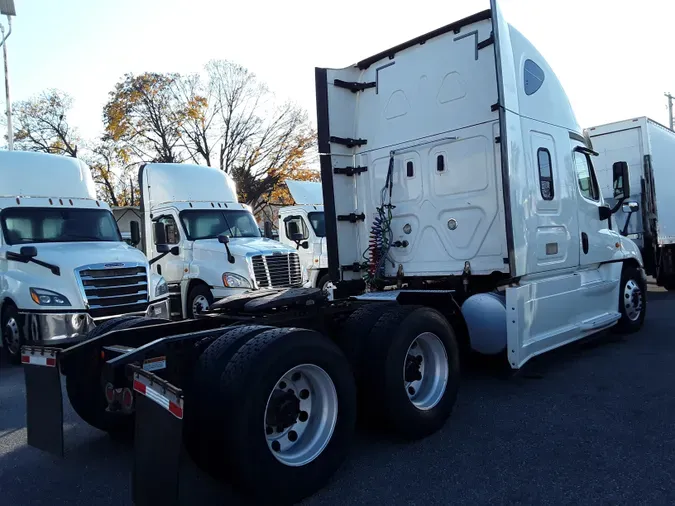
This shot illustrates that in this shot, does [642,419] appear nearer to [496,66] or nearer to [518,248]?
[518,248]

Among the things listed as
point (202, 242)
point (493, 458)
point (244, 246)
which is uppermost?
point (202, 242)

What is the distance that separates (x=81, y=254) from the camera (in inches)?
319

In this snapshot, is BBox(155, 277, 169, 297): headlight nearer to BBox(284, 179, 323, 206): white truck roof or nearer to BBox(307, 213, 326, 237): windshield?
BBox(307, 213, 326, 237): windshield

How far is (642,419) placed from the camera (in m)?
4.59

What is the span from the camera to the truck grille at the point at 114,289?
7883mm

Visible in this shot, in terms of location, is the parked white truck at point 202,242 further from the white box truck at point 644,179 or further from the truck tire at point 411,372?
the white box truck at point 644,179

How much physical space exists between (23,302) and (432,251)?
18.6ft

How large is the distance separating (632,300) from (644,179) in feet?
16.8

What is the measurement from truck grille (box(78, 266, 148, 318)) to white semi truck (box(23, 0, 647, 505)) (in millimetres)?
3378

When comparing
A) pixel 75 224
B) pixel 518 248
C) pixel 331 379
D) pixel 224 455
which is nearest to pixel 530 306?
pixel 518 248

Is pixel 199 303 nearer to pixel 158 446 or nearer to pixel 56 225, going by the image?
pixel 56 225

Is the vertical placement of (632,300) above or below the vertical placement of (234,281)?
below

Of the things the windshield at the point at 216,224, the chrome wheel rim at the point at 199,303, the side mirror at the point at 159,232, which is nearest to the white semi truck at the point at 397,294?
the chrome wheel rim at the point at 199,303

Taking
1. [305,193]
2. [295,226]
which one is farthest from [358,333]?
[305,193]
